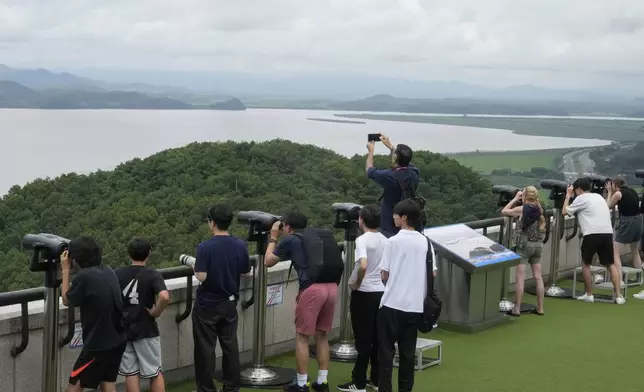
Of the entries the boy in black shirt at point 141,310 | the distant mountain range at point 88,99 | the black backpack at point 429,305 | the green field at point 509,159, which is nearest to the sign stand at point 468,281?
the black backpack at point 429,305

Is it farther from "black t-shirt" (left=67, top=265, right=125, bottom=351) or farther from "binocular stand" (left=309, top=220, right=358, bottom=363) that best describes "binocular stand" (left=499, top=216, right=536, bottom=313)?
"black t-shirt" (left=67, top=265, right=125, bottom=351)

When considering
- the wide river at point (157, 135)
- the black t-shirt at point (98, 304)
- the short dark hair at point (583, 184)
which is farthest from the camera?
the wide river at point (157, 135)

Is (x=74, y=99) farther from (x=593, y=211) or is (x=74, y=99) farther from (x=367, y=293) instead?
(x=367, y=293)

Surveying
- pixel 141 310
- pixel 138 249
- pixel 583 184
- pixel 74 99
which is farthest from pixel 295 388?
pixel 74 99

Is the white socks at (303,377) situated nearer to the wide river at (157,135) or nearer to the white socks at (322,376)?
the white socks at (322,376)

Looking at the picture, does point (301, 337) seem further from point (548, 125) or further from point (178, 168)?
point (548, 125)
